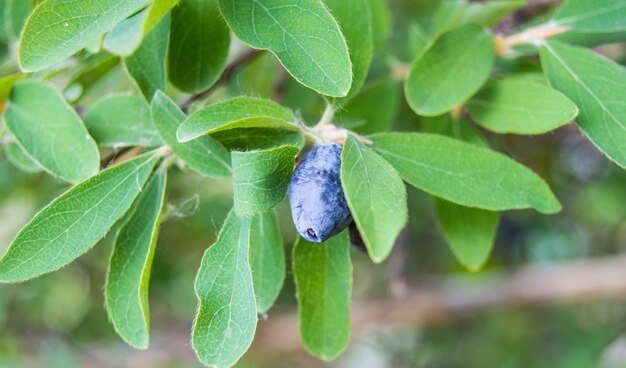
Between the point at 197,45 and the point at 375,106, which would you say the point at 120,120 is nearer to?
the point at 197,45

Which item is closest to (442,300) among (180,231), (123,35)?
(180,231)

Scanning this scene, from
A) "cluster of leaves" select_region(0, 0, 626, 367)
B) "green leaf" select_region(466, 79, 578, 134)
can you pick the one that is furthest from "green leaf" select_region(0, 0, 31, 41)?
"green leaf" select_region(466, 79, 578, 134)

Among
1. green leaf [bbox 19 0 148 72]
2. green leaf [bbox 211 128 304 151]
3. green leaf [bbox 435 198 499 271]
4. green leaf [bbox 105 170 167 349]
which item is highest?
green leaf [bbox 19 0 148 72]

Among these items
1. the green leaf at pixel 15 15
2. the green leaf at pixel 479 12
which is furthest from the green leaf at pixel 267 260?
the green leaf at pixel 15 15

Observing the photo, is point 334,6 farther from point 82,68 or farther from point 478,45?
point 82,68

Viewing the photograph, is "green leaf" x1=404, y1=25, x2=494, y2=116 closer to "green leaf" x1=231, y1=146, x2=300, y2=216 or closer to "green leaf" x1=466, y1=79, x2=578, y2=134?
"green leaf" x1=466, y1=79, x2=578, y2=134

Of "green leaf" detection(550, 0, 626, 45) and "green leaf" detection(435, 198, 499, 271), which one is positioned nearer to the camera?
"green leaf" detection(550, 0, 626, 45)

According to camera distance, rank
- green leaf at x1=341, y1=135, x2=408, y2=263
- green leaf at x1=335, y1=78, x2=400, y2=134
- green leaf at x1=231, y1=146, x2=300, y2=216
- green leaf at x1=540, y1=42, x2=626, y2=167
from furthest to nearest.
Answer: green leaf at x1=335, y1=78, x2=400, y2=134
green leaf at x1=540, y1=42, x2=626, y2=167
green leaf at x1=231, y1=146, x2=300, y2=216
green leaf at x1=341, y1=135, x2=408, y2=263
